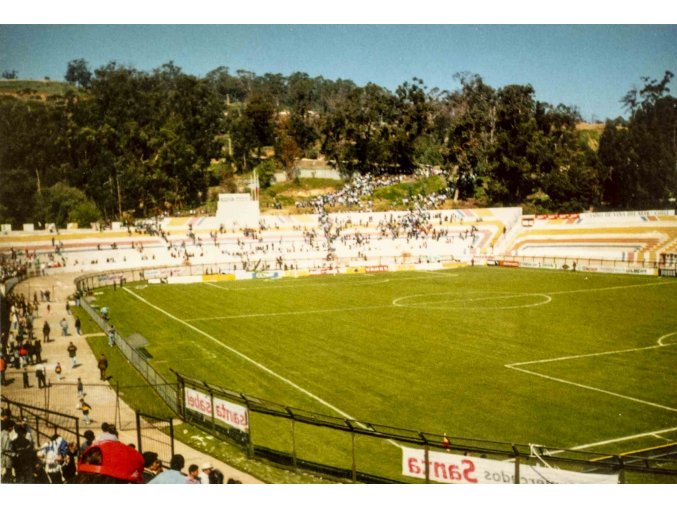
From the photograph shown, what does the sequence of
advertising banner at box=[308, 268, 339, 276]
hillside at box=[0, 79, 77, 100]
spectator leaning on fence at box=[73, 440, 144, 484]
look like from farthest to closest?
advertising banner at box=[308, 268, 339, 276] < hillside at box=[0, 79, 77, 100] < spectator leaning on fence at box=[73, 440, 144, 484]

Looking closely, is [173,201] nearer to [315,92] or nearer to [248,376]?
[315,92]

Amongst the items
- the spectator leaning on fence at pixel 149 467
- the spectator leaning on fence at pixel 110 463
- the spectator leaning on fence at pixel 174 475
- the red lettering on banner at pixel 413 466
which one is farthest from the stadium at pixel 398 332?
the spectator leaning on fence at pixel 110 463

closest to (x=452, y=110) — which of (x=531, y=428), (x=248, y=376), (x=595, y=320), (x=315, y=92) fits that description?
(x=315, y=92)

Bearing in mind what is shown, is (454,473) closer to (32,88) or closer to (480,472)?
(480,472)

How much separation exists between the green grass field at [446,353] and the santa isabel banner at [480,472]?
1617 millimetres

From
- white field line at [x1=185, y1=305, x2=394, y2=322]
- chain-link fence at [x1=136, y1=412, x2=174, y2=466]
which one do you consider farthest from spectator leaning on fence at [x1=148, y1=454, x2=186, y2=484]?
white field line at [x1=185, y1=305, x2=394, y2=322]

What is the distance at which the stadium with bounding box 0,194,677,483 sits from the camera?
41.9 ft

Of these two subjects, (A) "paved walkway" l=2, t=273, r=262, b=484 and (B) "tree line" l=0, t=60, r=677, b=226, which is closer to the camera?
(A) "paved walkway" l=2, t=273, r=262, b=484

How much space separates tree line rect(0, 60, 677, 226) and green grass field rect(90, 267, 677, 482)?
498 centimetres

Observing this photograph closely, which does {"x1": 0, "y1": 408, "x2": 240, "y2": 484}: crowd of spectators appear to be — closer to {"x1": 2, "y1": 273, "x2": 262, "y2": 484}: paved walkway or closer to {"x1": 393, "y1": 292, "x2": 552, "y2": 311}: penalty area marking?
{"x1": 2, "y1": 273, "x2": 262, "y2": 484}: paved walkway

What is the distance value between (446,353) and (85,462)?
13.3m

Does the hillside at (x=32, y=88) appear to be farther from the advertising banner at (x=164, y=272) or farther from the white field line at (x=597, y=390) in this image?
the advertising banner at (x=164, y=272)

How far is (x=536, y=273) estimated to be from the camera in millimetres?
41250

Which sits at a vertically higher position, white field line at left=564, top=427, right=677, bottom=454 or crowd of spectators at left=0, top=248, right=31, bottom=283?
crowd of spectators at left=0, top=248, right=31, bottom=283
